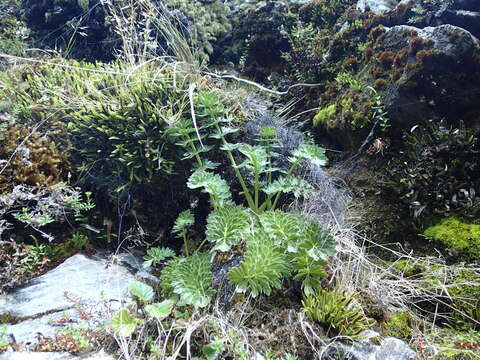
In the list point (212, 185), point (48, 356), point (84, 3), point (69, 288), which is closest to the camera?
point (48, 356)

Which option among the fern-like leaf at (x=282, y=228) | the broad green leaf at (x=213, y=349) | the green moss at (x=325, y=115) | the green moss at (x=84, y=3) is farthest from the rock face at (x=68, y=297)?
the green moss at (x=84, y=3)

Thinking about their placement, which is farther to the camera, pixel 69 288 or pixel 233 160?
pixel 233 160

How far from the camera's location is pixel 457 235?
2861mm

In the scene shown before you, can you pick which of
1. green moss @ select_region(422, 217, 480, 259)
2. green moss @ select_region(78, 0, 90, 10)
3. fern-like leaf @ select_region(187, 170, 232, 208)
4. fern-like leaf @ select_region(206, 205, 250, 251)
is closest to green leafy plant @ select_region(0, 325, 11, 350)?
fern-like leaf @ select_region(206, 205, 250, 251)

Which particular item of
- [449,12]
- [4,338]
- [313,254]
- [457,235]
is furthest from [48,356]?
[449,12]

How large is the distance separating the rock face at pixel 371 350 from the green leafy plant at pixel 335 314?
0.07 meters

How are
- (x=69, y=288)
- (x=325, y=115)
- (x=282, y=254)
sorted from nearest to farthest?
(x=282, y=254)
(x=69, y=288)
(x=325, y=115)

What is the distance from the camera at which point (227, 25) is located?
5684 millimetres

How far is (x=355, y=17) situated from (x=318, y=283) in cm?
381

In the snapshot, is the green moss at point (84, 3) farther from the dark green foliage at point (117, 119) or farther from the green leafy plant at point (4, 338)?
the green leafy plant at point (4, 338)

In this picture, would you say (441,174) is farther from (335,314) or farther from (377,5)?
(377,5)

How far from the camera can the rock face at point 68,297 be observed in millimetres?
2219

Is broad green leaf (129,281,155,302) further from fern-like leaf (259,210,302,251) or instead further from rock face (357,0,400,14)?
rock face (357,0,400,14)

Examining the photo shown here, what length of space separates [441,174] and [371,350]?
1.68 m
